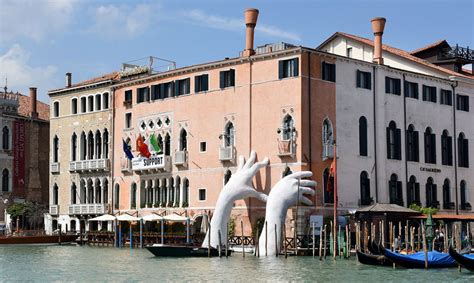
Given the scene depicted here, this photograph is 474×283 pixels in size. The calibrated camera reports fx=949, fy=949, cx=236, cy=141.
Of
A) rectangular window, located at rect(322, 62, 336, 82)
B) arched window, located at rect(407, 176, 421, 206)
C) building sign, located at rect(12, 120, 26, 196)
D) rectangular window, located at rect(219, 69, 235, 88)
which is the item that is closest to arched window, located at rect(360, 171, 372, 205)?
arched window, located at rect(407, 176, 421, 206)

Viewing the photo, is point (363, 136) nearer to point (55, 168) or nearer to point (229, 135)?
point (229, 135)

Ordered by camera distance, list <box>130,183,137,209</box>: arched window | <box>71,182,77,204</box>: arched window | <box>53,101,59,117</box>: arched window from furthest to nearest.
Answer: <box>53,101,59,117</box>: arched window
<box>71,182,77,204</box>: arched window
<box>130,183,137,209</box>: arched window

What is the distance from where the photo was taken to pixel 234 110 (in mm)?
42844

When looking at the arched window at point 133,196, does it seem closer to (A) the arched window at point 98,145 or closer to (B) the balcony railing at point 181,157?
(A) the arched window at point 98,145

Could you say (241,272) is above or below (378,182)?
below

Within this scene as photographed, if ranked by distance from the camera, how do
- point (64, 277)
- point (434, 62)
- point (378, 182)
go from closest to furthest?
1. point (64, 277)
2. point (378, 182)
3. point (434, 62)

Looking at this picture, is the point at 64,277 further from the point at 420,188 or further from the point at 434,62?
the point at 434,62

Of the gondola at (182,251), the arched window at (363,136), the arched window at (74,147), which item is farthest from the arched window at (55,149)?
the arched window at (363,136)

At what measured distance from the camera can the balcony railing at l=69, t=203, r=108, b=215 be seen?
49969 mm

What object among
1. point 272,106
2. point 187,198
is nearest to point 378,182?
point 272,106

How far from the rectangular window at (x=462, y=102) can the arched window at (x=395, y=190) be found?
6079mm

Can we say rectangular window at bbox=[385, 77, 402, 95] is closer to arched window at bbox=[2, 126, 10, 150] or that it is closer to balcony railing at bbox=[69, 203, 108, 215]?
balcony railing at bbox=[69, 203, 108, 215]

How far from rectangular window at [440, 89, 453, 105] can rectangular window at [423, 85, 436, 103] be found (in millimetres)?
611

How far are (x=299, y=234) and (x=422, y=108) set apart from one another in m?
10.1
